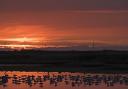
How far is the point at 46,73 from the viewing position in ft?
93.6

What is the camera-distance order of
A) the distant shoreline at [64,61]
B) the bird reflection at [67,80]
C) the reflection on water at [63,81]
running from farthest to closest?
1. the distant shoreline at [64,61]
2. the bird reflection at [67,80]
3. the reflection on water at [63,81]

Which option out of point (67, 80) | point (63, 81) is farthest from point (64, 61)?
point (67, 80)

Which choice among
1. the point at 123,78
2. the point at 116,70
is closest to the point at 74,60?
the point at 116,70

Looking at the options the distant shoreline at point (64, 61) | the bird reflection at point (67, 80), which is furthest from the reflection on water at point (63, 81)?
the distant shoreline at point (64, 61)

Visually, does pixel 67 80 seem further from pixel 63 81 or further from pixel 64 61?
pixel 64 61

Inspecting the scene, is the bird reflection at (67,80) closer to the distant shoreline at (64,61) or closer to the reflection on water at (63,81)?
the reflection on water at (63,81)

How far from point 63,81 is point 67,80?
0.19m

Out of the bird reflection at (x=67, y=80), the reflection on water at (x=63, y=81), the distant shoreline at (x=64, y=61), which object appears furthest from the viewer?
the distant shoreline at (x=64, y=61)

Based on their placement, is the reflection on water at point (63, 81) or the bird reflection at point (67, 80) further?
the bird reflection at point (67, 80)

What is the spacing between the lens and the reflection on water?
83.1ft

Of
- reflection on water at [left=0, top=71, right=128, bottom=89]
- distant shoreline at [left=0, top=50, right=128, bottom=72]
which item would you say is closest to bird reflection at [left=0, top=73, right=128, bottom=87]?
reflection on water at [left=0, top=71, right=128, bottom=89]

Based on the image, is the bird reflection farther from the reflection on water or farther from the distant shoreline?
the distant shoreline

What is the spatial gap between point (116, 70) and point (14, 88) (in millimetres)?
5585

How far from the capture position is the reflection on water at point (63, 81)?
25.3 meters
